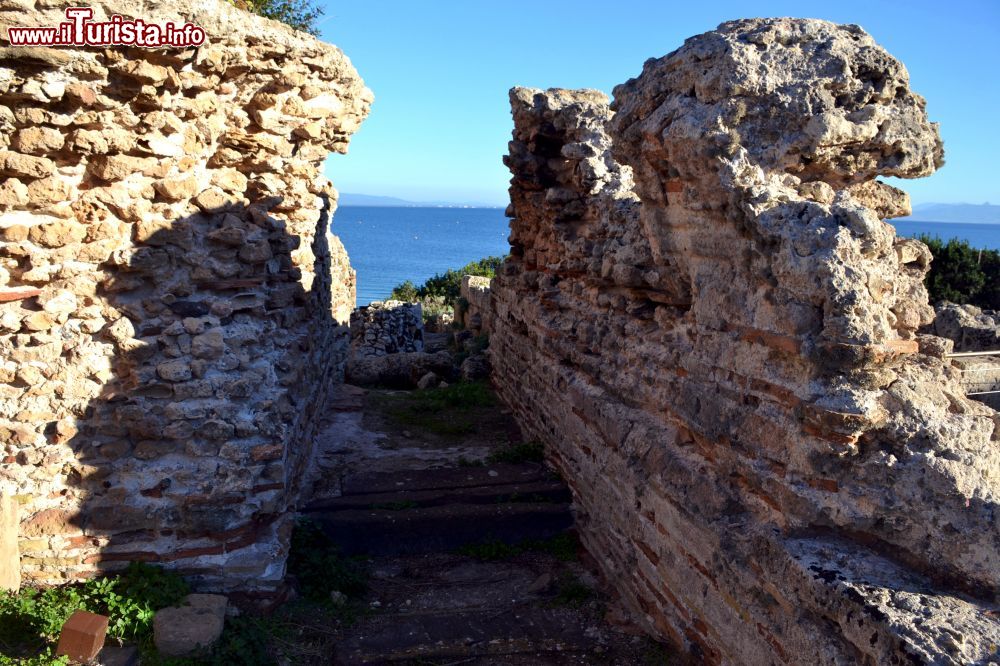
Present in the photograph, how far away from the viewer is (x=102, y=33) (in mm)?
3635

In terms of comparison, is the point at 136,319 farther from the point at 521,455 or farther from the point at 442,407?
the point at 442,407

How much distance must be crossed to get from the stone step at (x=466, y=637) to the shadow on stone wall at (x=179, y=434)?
62cm

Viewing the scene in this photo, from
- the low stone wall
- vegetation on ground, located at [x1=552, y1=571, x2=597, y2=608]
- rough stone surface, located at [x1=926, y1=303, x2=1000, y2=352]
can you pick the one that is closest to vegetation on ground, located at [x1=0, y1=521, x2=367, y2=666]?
vegetation on ground, located at [x1=552, y1=571, x2=597, y2=608]

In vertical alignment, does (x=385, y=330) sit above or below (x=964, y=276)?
below

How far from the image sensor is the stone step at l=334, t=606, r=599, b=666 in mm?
3688

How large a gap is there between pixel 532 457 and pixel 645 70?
3.23 meters

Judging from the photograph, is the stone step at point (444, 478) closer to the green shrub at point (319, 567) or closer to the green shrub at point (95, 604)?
the green shrub at point (319, 567)

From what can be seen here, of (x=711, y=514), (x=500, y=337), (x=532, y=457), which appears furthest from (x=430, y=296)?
(x=711, y=514)

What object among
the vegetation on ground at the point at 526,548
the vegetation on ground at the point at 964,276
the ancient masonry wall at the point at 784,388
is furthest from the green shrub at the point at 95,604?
the vegetation on ground at the point at 964,276

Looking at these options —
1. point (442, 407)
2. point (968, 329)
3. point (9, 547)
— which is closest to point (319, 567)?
point (9, 547)

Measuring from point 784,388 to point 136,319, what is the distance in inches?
125

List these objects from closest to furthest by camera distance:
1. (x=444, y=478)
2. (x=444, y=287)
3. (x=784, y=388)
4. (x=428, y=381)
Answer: (x=784, y=388) → (x=444, y=478) → (x=428, y=381) → (x=444, y=287)

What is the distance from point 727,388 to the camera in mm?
3357

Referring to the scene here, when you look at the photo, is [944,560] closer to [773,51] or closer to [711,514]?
[711,514]
